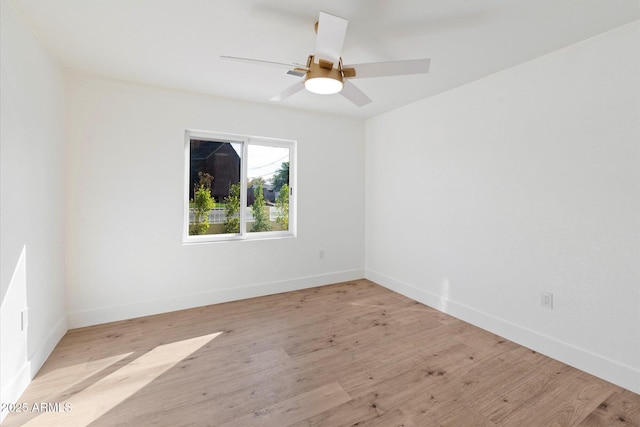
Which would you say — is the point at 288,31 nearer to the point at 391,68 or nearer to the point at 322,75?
the point at 322,75

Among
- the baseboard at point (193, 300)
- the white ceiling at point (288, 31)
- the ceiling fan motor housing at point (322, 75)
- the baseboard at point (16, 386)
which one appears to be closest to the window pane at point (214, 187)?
the baseboard at point (193, 300)

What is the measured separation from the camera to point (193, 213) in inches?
130

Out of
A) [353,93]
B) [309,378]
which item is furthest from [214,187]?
[309,378]

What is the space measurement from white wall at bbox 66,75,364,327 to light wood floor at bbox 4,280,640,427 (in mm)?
379

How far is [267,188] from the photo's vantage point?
376cm

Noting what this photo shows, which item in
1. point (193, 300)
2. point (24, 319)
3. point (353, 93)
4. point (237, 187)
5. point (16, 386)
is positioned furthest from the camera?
point (237, 187)

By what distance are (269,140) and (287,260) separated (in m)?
1.53

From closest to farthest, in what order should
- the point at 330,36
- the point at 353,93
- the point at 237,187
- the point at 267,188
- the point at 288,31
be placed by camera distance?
→ the point at 330,36
the point at 288,31
the point at 353,93
the point at 237,187
the point at 267,188

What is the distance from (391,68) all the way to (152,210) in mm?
2604

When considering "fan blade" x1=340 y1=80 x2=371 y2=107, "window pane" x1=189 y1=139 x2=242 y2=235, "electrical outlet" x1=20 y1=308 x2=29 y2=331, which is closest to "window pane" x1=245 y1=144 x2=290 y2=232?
"window pane" x1=189 y1=139 x2=242 y2=235

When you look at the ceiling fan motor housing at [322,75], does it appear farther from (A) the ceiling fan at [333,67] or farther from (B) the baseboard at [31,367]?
(B) the baseboard at [31,367]

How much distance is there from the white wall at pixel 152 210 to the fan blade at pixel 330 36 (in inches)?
77.0

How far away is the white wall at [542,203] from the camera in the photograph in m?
1.92

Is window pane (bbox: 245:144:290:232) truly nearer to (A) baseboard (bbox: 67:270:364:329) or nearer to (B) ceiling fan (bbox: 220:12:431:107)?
(A) baseboard (bbox: 67:270:364:329)
